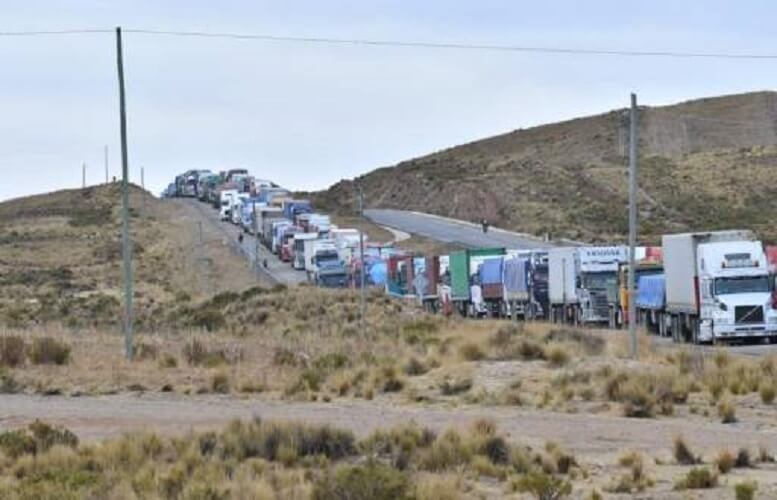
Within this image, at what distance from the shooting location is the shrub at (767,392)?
26797 mm

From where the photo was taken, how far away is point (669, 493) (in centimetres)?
1578

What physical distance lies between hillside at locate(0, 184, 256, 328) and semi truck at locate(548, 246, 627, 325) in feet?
56.7

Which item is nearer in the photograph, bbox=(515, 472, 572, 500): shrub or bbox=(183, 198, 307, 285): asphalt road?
bbox=(515, 472, 572, 500): shrub

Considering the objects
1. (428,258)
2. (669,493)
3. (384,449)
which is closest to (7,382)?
(384,449)

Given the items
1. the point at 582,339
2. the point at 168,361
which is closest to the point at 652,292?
the point at 582,339

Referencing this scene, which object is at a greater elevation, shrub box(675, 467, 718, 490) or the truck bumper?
the truck bumper

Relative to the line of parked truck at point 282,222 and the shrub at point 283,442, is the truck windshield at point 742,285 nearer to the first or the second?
the shrub at point 283,442

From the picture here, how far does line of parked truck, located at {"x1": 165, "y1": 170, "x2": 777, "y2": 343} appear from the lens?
47031mm

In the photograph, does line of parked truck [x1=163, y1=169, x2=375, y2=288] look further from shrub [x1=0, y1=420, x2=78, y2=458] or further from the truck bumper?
shrub [x1=0, y1=420, x2=78, y2=458]

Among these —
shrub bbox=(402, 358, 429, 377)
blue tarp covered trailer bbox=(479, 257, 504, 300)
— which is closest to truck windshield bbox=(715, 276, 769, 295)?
shrub bbox=(402, 358, 429, 377)

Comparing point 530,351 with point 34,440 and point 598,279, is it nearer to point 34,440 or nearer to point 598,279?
point 34,440

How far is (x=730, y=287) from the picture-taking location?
47.2m

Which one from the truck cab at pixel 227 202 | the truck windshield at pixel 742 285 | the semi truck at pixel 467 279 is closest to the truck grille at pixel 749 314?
the truck windshield at pixel 742 285

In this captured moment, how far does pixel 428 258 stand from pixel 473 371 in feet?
163
